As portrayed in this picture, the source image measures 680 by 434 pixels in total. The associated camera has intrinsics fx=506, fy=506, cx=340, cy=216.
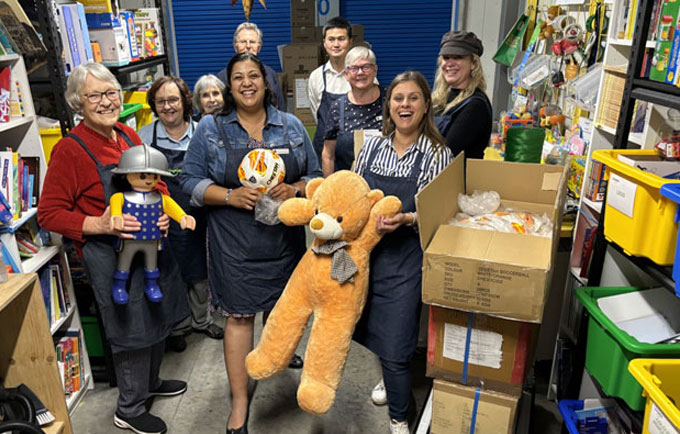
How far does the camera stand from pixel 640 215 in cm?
148

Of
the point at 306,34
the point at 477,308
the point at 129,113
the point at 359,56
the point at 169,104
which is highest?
the point at 306,34

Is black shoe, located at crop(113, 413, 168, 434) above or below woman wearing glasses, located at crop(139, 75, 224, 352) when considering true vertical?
below

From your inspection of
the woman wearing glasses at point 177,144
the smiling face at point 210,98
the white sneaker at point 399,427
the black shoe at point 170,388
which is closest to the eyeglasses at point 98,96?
the woman wearing glasses at point 177,144

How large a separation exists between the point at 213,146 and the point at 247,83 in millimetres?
273

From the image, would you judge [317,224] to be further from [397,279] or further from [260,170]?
[397,279]

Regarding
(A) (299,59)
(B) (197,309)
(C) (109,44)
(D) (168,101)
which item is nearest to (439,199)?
(D) (168,101)

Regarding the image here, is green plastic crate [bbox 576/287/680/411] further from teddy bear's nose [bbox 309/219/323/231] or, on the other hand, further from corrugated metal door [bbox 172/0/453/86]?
corrugated metal door [bbox 172/0/453/86]

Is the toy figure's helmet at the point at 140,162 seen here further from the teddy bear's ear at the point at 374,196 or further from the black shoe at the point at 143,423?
the black shoe at the point at 143,423

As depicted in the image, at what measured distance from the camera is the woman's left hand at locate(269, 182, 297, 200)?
75.0 inches

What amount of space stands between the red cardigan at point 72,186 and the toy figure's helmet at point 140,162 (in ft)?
0.41

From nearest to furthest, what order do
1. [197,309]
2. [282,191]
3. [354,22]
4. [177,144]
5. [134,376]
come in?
1. [282,191]
2. [134,376]
3. [177,144]
4. [197,309]
5. [354,22]

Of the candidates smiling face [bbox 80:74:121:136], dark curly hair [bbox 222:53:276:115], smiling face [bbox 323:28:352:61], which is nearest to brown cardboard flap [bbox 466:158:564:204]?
dark curly hair [bbox 222:53:276:115]

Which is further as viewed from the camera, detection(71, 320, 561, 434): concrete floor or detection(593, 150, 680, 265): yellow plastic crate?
detection(71, 320, 561, 434): concrete floor

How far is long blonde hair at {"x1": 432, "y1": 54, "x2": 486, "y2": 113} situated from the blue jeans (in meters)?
1.18
